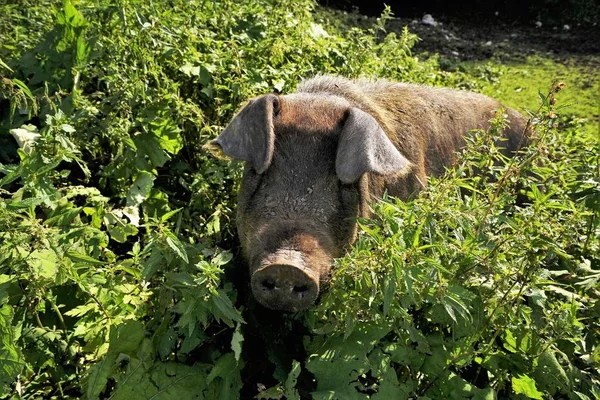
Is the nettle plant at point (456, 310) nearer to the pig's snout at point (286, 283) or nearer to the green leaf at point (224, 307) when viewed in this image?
the pig's snout at point (286, 283)

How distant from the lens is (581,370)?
9.92 ft

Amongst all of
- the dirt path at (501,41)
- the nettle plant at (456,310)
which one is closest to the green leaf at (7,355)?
the nettle plant at (456,310)

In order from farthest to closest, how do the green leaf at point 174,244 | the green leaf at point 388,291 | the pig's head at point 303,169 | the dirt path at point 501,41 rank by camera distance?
1. the dirt path at point 501,41
2. the pig's head at point 303,169
3. the green leaf at point 174,244
4. the green leaf at point 388,291

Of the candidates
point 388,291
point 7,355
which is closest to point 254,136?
point 388,291

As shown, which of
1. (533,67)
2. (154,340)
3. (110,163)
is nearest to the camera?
(154,340)

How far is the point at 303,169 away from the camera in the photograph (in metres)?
3.61

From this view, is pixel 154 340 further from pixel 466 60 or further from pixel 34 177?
pixel 466 60

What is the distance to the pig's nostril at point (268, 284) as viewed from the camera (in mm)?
3013

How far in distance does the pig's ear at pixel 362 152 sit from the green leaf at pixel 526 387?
1307 mm

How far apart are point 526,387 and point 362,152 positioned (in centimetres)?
146

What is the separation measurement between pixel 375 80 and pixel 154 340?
3290mm

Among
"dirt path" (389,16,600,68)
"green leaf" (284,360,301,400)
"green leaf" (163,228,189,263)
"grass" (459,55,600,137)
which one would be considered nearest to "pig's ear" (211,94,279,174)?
"green leaf" (163,228,189,263)

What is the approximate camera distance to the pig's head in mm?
3336

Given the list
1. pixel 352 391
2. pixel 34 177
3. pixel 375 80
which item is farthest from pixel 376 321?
pixel 375 80
